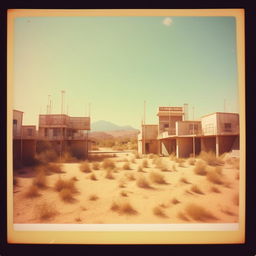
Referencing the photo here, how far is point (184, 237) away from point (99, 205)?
11.1 ft

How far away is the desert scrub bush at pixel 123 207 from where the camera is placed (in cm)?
638

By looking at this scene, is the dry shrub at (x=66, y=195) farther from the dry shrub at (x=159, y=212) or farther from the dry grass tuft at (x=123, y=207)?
the dry shrub at (x=159, y=212)

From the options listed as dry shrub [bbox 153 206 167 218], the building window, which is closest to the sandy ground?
dry shrub [bbox 153 206 167 218]

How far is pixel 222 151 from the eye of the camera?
15.5 meters

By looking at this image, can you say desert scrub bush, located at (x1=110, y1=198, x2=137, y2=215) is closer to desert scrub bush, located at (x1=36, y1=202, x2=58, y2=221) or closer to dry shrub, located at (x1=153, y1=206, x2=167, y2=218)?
dry shrub, located at (x1=153, y1=206, x2=167, y2=218)

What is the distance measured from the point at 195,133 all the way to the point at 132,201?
12.9 metres

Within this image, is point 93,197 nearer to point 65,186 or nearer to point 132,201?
point 132,201

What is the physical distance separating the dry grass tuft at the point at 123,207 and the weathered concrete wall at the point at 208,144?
41.9ft

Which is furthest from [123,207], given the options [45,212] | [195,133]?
[195,133]

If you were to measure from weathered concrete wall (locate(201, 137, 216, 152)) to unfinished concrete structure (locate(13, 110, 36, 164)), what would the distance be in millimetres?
15177

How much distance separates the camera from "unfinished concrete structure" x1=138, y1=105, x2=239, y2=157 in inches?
612

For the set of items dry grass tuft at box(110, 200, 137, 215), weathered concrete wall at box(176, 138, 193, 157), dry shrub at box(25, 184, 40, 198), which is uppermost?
weathered concrete wall at box(176, 138, 193, 157)
